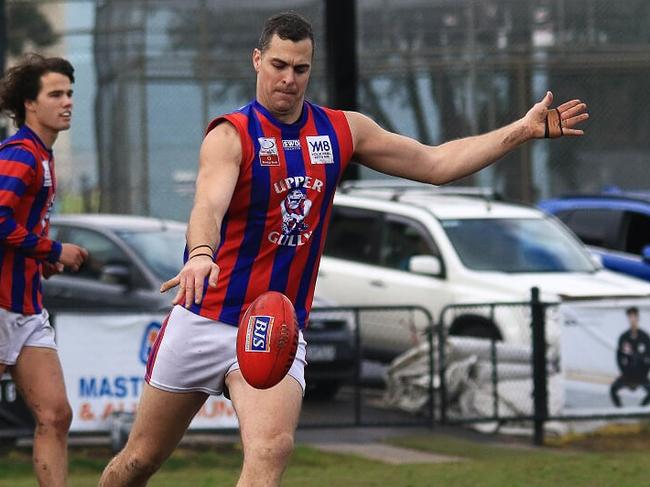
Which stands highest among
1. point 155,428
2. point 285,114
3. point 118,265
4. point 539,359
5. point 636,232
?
point 285,114

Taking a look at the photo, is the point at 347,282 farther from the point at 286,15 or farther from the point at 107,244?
the point at 286,15

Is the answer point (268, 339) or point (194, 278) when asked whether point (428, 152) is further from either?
point (194, 278)

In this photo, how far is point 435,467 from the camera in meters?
10.5

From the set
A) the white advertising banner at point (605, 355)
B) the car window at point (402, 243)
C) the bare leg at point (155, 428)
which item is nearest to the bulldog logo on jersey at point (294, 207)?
the bare leg at point (155, 428)

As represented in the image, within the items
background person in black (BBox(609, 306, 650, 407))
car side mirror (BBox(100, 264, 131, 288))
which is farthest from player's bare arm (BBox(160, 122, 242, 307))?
car side mirror (BBox(100, 264, 131, 288))

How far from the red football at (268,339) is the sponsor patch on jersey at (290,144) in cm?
62

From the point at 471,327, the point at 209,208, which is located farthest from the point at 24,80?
the point at 471,327

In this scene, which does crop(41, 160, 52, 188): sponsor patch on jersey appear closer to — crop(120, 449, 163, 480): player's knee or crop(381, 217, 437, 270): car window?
crop(120, 449, 163, 480): player's knee

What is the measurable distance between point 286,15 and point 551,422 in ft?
23.0

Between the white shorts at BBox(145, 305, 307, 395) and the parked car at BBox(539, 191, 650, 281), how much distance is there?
449 inches

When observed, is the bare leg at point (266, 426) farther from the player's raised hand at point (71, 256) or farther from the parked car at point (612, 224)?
the parked car at point (612, 224)

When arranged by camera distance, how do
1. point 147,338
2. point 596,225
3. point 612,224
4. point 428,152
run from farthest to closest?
point 596,225, point 612,224, point 147,338, point 428,152

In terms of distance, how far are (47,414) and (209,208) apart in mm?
2261

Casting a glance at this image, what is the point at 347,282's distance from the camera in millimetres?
15570
